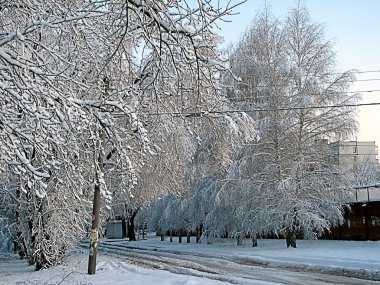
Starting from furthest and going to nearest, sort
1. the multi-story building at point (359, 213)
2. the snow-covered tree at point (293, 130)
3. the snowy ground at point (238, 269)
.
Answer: the multi-story building at point (359, 213) < the snow-covered tree at point (293, 130) < the snowy ground at point (238, 269)

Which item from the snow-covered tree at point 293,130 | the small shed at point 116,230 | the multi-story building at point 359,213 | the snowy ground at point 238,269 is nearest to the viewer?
the snowy ground at point 238,269

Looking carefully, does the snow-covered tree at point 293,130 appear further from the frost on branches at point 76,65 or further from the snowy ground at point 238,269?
the frost on branches at point 76,65

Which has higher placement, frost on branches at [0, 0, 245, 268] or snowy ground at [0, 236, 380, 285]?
frost on branches at [0, 0, 245, 268]

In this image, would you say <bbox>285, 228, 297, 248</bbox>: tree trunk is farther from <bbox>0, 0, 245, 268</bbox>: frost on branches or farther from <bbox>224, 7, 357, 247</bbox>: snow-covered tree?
<bbox>0, 0, 245, 268</bbox>: frost on branches

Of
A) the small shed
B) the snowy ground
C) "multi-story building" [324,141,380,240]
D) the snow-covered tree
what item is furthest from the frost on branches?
the small shed

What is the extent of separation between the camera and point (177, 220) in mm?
39875

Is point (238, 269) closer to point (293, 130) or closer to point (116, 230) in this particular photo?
point (293, 130)

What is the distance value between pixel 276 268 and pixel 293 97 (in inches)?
402

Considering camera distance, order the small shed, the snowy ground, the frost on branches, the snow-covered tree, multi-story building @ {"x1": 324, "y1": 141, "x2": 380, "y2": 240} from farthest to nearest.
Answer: the small shed, multi-story building @ {"x1": 324, "y1": 141, "x2": 380, "y2": 240}, the snow-covered tree, the snowy ground, the frost on branches

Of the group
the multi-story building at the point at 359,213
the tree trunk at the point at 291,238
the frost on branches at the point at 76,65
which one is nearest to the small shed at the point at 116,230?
the multi-story building at the point at 359,213

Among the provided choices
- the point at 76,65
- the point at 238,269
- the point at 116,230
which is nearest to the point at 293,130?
the point at 238,269

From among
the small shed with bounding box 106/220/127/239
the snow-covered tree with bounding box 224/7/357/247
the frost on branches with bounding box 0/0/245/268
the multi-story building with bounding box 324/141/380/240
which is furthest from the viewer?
the small shed with bounding box 106/220/127/239

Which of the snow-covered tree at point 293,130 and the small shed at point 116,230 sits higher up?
the snow-covered tree at point 293,130

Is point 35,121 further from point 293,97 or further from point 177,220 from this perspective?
point 177,220
